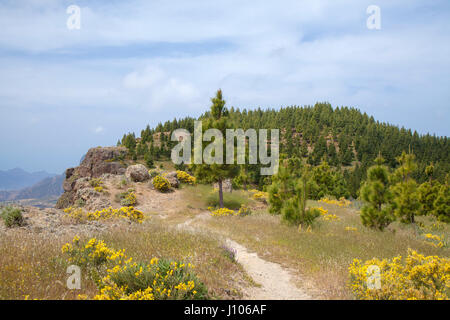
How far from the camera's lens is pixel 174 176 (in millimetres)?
28656

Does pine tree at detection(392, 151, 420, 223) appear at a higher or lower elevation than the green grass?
higher

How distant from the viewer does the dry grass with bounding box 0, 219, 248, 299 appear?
470cm

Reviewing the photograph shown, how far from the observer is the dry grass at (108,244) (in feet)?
15.4

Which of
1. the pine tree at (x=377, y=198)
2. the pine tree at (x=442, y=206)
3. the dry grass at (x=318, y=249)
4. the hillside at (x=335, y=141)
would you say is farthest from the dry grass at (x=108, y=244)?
the hillside at (x=335, y=141)

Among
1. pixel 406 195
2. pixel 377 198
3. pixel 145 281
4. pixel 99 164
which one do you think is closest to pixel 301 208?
→ pixel 377 198

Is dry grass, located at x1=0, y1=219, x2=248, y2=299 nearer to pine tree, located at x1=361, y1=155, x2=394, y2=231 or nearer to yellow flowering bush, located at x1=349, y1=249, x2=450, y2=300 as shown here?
yellow flowering bush, located at x1=349, y1=249, x2=450, y2=300

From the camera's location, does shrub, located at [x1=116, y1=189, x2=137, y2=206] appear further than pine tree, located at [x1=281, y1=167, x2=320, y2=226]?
Yes

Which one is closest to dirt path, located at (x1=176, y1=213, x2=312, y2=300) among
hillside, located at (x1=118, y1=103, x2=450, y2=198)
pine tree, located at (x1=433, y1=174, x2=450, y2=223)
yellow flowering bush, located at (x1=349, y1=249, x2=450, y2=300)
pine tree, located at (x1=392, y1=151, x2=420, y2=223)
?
yellow flowering bush, located at (x1=349, y1=249, x2=450, y2=300)

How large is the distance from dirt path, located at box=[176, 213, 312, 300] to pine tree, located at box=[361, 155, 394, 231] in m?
9.17

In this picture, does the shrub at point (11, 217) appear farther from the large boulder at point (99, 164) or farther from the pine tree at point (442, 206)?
the large boulder at point (99, 164)

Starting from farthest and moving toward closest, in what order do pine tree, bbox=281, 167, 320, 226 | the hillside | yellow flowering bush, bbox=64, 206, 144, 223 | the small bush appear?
the hillside < the small bush < pine tree, bbox=281, 167, 320, 226 < yellow flowering bush, bbox=64, 206, 144, 223

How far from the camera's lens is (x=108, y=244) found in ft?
24.5

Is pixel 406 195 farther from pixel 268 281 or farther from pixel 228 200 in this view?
pixel 268 281
